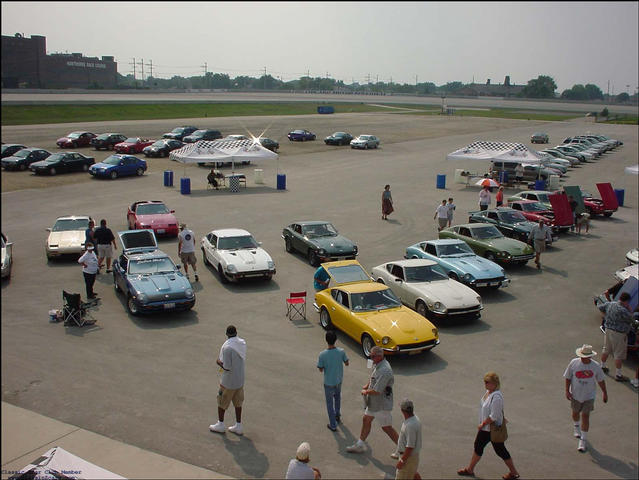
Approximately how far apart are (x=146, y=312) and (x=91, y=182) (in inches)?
885

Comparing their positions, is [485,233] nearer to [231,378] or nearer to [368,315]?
[368,315]

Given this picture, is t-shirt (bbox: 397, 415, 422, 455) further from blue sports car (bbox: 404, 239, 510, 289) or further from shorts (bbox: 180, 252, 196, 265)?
shorts (bbox: 180, 252, 196, 265)

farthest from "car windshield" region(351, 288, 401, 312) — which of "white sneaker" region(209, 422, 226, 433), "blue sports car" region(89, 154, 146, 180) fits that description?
"blue sports car" region(89, 154, 146, 180)

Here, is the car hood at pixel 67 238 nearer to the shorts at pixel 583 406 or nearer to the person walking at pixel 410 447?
the person walking at pixel 410 447

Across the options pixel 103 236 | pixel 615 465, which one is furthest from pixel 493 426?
pixel 103 236

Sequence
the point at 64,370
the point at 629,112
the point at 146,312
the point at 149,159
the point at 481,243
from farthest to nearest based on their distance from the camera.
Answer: the point at 629,112 → the point at 149,159 → the point at 481,243 → the point at 146,312 → the point at 64,370

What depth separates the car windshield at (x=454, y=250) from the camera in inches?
696

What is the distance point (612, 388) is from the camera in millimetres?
11133

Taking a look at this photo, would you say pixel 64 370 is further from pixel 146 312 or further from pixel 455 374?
pixel 455 374

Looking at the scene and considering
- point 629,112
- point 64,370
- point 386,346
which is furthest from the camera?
point 629,112

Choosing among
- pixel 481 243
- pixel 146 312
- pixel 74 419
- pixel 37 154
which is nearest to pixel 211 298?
pixel 146 312

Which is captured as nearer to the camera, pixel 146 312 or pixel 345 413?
pixel 345 413

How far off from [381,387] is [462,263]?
946 centimetres

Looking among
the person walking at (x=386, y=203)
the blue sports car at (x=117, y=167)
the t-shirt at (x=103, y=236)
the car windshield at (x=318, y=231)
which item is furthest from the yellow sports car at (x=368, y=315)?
the blue sports car at (x=117, y=167)
